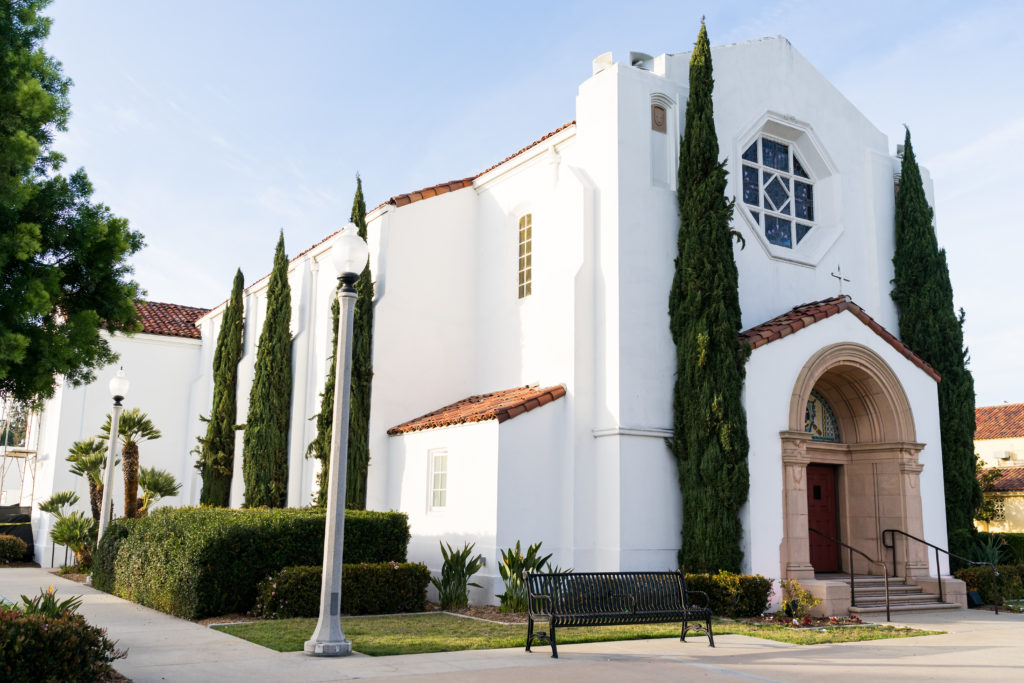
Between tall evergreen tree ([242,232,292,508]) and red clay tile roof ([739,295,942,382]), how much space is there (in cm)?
1189

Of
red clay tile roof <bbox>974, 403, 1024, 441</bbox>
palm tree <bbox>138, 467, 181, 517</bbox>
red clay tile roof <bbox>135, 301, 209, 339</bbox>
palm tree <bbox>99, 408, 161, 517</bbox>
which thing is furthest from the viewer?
red clay tile roof <bbox>974, 403, 1024, 441</bbox>

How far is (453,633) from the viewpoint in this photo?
11.5 metres

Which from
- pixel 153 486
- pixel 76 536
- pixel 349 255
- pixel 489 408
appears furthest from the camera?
pixel 153 486

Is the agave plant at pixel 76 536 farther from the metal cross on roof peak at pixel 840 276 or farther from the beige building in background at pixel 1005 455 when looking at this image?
the beige building in background at pixel 1005 455

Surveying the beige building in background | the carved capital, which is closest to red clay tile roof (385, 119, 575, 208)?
the carved capital

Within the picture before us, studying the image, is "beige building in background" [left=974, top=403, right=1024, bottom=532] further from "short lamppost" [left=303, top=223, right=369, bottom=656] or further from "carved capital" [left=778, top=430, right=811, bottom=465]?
"short lamppost" [left=303, top=223, right=369, bottom=656]

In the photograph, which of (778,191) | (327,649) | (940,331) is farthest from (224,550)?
(940,331)

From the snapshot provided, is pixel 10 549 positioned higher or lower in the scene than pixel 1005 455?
lower

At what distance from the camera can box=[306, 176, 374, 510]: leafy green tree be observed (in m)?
18.0

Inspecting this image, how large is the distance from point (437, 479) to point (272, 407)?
6833 mm

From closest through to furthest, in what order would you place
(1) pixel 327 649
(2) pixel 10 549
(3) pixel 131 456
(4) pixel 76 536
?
(1) pixel 327 649 → (3) pixel 131 456 → (4) pixel 76 536 → (2) pixel 10 549

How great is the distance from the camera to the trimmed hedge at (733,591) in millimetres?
14000

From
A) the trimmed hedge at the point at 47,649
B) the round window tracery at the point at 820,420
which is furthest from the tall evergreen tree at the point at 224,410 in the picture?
the trimmed hedge at the point at 47,649

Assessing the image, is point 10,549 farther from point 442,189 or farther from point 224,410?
point 442,189
